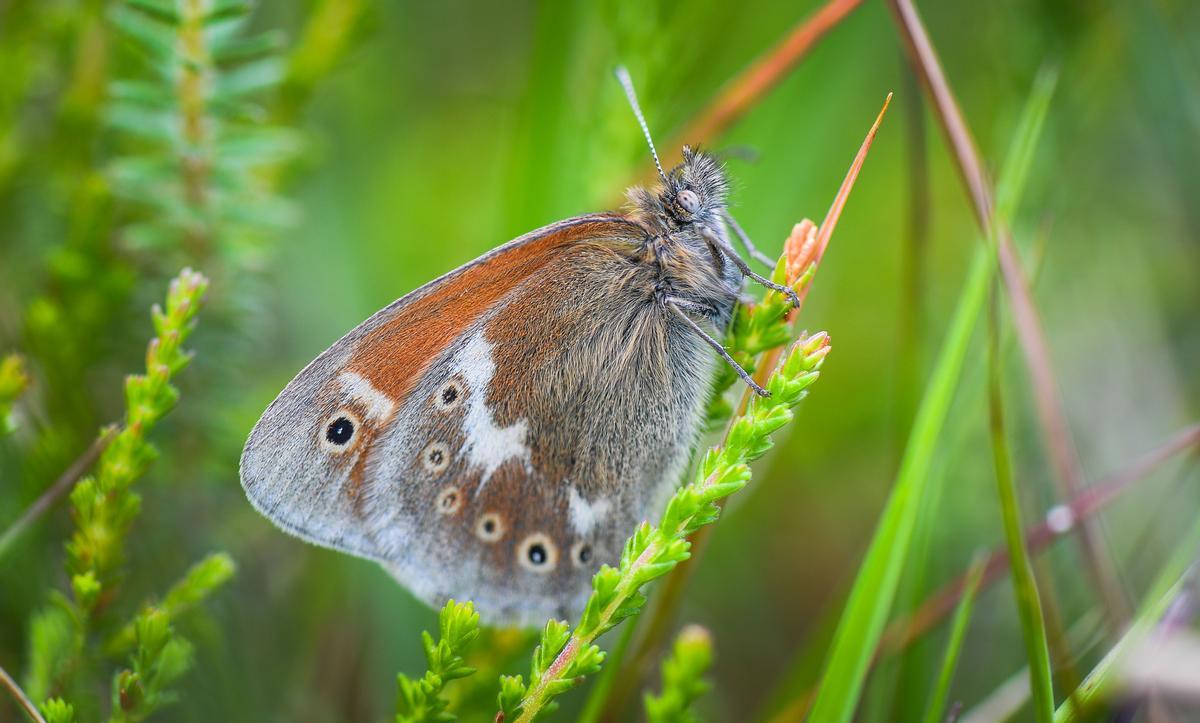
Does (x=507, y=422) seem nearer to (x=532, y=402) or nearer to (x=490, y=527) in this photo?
(x=532, y=402)

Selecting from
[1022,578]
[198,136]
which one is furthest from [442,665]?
[198,136]

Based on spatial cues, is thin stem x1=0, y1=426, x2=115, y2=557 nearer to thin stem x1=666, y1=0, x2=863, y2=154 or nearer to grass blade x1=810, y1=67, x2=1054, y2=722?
grass blade x1=810, y1=67, x2=1054, y2=722

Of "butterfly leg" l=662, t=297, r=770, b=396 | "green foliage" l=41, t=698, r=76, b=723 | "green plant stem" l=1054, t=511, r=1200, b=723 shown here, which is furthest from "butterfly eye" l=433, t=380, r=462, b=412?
"green plant stem" l=1054, t=511, r=1200, b=723

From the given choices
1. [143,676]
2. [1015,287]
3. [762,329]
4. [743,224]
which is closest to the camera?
[143,676]

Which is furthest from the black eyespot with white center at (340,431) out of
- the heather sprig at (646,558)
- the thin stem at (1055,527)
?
the thin stem at (1055,527)

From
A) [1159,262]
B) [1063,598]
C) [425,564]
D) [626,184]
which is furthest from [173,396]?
[1159,262]
